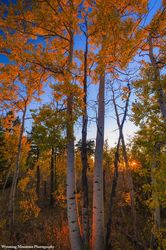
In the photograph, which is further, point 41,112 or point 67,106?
point 67,106

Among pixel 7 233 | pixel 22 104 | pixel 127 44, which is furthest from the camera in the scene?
pixel 22 104

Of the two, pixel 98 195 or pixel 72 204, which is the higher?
pixel 98 195

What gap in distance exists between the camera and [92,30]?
6.20m

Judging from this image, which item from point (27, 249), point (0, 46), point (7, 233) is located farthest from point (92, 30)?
point (7, 233)

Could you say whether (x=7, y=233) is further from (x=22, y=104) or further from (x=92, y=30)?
(x=92, y=30)

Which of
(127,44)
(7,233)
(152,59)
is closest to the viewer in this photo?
(127,44)

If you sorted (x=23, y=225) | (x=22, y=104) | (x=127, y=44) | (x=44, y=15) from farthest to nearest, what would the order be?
(x=23, y=225) < (x=22, y=104) < (x=44, y=15) < (x=127, y=44)

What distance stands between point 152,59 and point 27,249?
345 inches

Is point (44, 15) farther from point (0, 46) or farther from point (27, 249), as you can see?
point (27, 249)

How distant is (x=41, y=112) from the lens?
187 inches

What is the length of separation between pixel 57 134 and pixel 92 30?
3959 millimetres

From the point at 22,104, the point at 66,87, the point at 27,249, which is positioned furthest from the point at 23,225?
the point at 66,87

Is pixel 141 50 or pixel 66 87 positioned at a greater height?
pixel 141 50

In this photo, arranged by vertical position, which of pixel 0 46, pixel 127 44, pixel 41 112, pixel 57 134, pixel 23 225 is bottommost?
pixel 23 225
